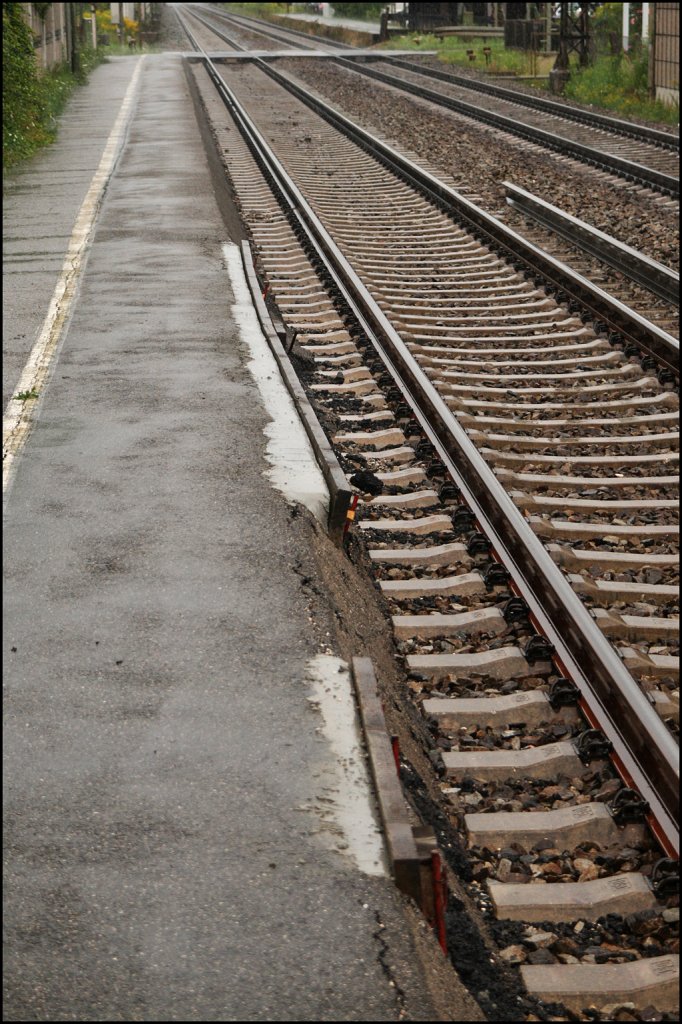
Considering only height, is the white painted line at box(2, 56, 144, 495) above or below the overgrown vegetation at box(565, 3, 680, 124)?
below

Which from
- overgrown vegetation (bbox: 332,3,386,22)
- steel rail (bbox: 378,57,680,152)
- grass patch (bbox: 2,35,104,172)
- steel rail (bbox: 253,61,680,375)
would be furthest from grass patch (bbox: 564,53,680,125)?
overgrown vegetation (bbox: 332,3,386,22)

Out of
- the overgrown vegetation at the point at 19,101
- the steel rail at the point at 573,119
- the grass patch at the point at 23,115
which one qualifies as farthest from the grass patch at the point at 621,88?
the overgrown vegetation at the point at 19,101

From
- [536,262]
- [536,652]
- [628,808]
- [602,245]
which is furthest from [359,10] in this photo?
[628,808]

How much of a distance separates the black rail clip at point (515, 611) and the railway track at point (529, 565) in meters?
0.01

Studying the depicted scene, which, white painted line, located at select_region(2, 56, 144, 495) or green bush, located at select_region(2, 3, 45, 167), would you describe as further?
green bush, located at select_region(2, 3, 45, 167)

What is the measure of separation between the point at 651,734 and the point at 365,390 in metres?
5.07

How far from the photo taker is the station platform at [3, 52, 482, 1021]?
333 cm

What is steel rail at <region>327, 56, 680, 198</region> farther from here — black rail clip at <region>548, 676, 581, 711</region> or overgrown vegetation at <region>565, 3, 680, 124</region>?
black rail clip at <region>548, 676, 581, 711</region>

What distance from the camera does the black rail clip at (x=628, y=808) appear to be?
14.1 feet

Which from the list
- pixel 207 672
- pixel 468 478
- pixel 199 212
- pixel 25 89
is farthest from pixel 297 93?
pixel 207 672

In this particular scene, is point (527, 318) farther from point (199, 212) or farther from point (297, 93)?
point (297, 93)

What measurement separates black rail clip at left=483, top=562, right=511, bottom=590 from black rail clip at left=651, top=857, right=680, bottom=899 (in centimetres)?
215

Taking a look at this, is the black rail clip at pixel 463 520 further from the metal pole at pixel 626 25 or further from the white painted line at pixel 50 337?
the metal pole at pixel 626 25

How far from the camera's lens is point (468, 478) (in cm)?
720
